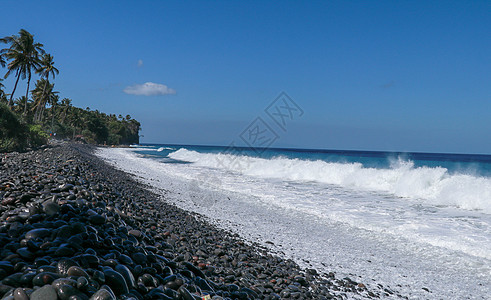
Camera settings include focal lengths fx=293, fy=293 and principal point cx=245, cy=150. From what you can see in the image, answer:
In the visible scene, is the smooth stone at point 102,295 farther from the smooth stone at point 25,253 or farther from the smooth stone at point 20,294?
the smooth stone at point 25,253

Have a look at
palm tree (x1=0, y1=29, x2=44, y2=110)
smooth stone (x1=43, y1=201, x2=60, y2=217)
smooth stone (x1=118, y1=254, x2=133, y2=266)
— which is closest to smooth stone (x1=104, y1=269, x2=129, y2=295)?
smooth stone (x1=118, y1=254, x2=133, y2=266)

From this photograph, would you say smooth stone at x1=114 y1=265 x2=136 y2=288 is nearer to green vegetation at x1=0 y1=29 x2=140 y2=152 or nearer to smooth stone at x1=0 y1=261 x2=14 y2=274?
smooth stone at x1=0 y1=261 x2=14 y2=274

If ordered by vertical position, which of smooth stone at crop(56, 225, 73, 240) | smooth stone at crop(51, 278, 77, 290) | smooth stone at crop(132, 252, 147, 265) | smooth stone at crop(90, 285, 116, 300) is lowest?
smooth stone at crop(132, 252, 147, 265)

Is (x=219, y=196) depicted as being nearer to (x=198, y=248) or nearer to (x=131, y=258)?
(x=198, y=248)

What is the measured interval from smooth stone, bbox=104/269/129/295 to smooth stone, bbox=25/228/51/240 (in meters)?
1.17

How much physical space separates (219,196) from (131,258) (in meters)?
9.18

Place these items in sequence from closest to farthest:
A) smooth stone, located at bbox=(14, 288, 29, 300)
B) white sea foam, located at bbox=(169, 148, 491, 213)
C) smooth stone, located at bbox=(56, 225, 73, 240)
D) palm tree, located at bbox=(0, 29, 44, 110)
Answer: smooth stone, located at bbox=(14, 288, 29, 300)
smooth stone, located at bbox=(56, 225, 73, 240)
white sea foam, located at bbox=(169, 148, 491, 213)
palm tree, located at bbox=(0, 29, 44, 110)

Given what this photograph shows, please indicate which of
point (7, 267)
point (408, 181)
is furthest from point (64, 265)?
point (408, 181)

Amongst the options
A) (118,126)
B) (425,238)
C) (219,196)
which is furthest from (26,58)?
(118,126)

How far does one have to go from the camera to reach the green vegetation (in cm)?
2119

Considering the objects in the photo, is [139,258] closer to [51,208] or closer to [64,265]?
[64,265]

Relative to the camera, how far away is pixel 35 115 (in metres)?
47.9

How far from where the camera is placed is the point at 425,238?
7457mm

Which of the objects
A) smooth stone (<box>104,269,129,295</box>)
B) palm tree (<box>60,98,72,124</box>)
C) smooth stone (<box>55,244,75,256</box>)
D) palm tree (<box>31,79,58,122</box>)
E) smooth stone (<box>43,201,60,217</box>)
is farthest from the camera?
palm tree (<box>60,98,72,124</box>)
